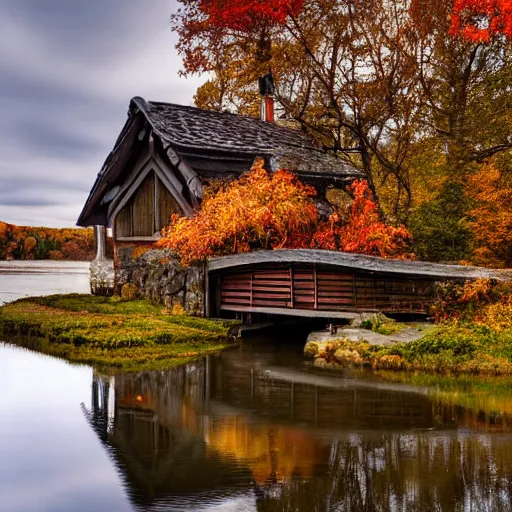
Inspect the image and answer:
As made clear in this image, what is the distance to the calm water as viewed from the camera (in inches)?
252

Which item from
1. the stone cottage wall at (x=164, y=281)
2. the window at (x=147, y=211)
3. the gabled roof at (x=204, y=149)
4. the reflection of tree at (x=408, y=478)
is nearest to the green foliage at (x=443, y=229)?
the gabled roof at (x=204, y=149)

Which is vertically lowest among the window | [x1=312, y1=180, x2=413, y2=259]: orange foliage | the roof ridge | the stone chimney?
[x1=312, y1=180, x2=413, y2=259]: orange foliage

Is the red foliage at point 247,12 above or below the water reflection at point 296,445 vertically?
above

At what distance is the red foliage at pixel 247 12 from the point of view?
26.4 meters

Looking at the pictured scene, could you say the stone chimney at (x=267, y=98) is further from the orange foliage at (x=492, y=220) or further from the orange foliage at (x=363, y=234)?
the orange foliage at (x=492, y=220)

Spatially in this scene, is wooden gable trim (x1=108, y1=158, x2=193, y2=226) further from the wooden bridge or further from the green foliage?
the green foliage

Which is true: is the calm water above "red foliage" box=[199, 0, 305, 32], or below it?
below

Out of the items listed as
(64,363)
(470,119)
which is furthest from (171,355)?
(470,119)

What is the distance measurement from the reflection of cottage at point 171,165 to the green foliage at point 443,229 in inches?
129

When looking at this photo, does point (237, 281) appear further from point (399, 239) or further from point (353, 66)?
point (353, 66)

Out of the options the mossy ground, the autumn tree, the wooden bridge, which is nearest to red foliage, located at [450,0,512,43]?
the autumn tree

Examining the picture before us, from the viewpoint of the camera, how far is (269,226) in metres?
19.6

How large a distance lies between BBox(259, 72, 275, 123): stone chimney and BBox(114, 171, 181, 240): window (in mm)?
7184

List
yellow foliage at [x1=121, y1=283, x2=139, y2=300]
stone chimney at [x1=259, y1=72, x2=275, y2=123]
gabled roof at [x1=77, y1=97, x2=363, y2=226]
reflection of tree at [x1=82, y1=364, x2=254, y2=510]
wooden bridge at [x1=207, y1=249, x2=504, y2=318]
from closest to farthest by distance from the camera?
reflection of tree at [x1=82, y1=364, x2=254, y2=510]
wooden bridge at [x1=207, y1=249, x2=504, y2=318]
gabled roof at [x1=77, y1=97, x2=363, y2=226]
yellow foliage at [x1=121, y1=283, x2=139, y2=300]
stone chimney at [x1=259, y1=72, x2=275, y2=123]
